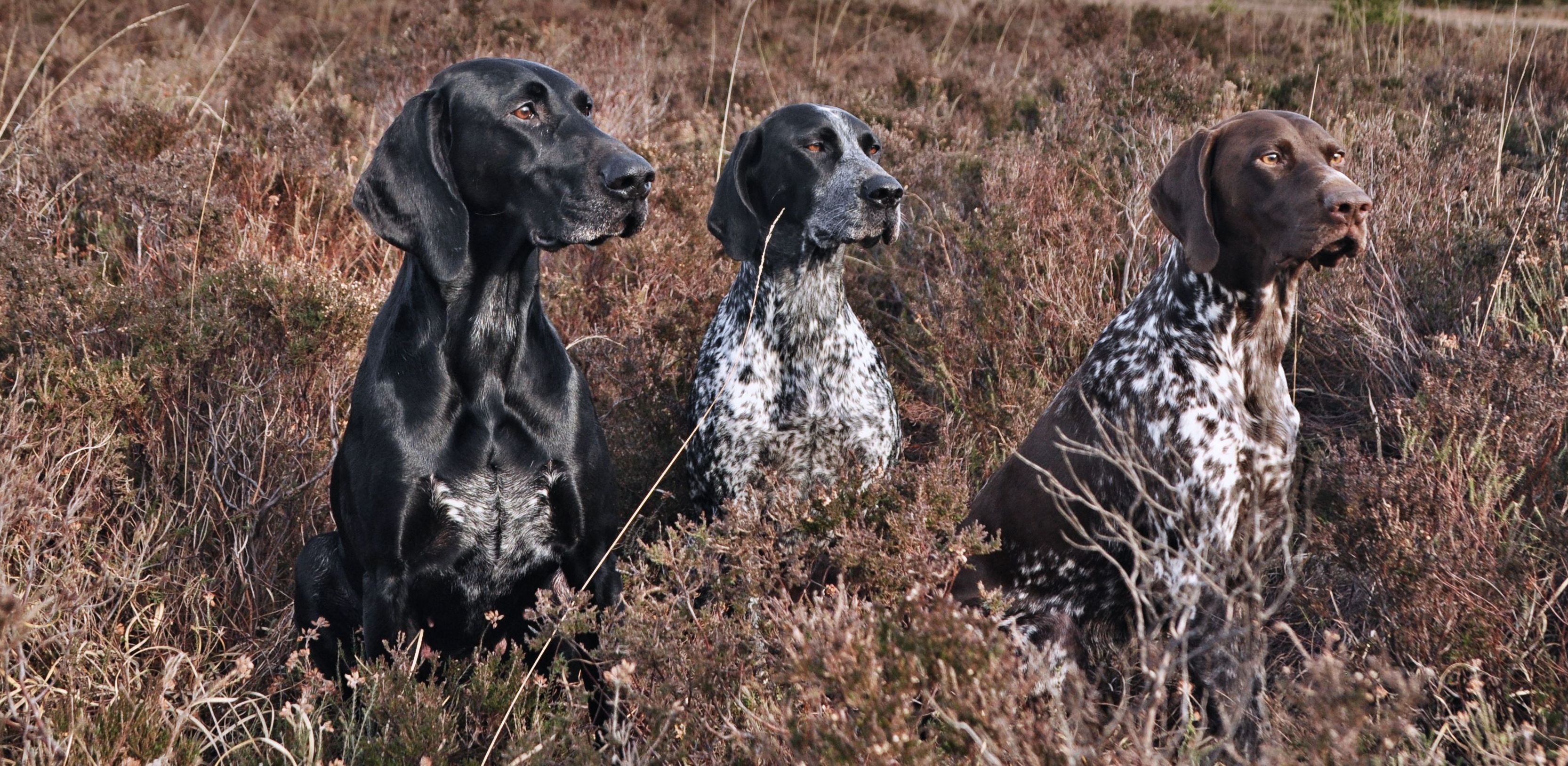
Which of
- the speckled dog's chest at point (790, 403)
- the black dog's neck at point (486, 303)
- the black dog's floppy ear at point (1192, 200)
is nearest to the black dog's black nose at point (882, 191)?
the speckled dog's chest at point (790, 403)

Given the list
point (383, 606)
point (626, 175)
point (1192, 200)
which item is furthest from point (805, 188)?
point (383, 606)

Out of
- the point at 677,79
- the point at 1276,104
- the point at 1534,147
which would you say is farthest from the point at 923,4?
the point at 1534,147

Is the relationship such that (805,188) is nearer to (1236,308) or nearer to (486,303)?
(486,303)

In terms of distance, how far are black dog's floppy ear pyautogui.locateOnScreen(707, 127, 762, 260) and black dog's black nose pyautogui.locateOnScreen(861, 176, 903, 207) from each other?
0.41 metres

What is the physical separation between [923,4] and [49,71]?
7.19m

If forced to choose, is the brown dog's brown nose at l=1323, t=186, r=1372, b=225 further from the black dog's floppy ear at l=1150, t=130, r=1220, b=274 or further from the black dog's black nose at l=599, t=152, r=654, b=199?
the black dog's black nose at l=599, t=152, r=654, b=199

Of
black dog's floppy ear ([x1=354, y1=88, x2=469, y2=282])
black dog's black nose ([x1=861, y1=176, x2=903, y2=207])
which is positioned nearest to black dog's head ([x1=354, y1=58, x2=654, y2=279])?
black dog's floppy ear ([x1=354, y1=88, x2=469, y2=282])

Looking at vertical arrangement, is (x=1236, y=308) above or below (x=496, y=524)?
above

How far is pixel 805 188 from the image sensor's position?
3869 mm

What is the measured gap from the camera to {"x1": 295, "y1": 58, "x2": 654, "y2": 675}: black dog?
9.39 ft

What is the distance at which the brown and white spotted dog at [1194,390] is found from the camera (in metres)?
2.89

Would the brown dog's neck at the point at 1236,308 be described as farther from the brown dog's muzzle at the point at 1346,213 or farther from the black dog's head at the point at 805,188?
the black dog's head at the point at 805,188

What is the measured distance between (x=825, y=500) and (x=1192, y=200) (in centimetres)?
120

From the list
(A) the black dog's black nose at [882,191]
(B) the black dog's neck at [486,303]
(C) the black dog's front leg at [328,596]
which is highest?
(A) the black dog's black nose at [882,191]
